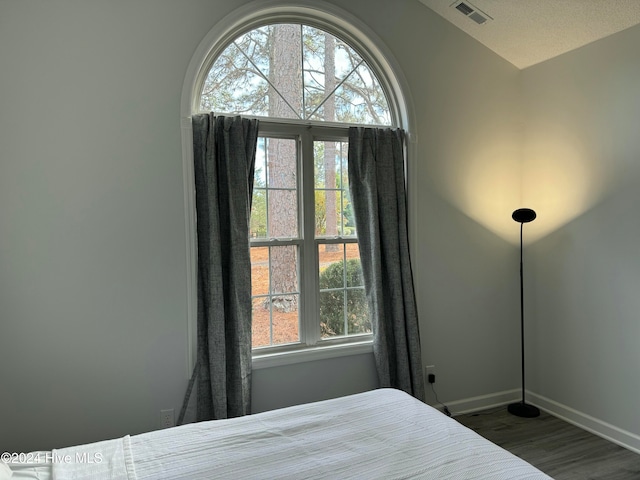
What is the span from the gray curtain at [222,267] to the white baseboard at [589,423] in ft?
7.56

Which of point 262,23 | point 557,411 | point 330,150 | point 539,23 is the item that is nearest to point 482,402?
point 557,411

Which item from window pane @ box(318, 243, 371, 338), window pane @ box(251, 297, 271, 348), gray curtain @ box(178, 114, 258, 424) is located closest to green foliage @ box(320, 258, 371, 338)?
window pane @ box(318, 243, 371, 338)

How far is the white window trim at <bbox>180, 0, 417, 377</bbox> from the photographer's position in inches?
103

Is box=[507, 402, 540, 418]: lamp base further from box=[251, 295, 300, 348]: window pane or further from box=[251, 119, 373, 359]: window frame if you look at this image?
box=[251, 295, 300, 348]: window pane

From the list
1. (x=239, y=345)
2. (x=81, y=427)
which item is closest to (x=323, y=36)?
(x=239, y=345)

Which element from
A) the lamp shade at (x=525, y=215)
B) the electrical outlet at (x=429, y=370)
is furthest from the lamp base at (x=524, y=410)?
the lamp shade at (x=525, y=215)

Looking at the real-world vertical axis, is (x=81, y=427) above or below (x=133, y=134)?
below

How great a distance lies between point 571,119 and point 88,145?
10.4ft

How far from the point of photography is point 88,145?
7.93 feet

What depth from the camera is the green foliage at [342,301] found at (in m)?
3.13

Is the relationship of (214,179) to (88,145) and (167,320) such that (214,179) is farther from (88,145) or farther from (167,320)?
(167,320)

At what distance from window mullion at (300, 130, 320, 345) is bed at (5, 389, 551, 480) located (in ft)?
3.72

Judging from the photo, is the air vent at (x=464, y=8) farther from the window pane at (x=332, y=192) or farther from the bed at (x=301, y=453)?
the bed at (x=301, y=453)

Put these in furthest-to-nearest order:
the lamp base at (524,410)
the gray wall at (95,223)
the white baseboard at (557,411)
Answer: the lamp base at (524,410), the white baseboard at (557,411), the gray wall at (95,223)
